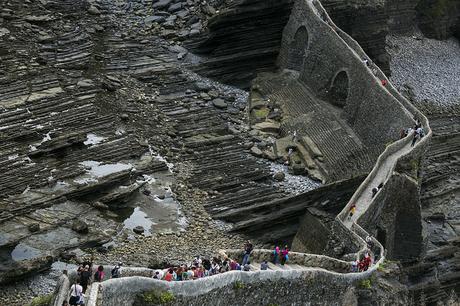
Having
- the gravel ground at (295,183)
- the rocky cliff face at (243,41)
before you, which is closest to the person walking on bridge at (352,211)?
the gravel ground at (295,183)

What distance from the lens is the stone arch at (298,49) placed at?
6819 cm

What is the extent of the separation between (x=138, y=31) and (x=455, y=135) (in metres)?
20.3

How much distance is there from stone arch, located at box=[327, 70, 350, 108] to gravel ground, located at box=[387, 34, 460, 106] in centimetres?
989

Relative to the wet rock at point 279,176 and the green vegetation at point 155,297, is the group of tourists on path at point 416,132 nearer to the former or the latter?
the wet rock at point 279,176

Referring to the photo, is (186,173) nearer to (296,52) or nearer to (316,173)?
(316,173)

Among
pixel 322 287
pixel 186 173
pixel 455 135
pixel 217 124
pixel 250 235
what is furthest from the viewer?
pixel 455 135

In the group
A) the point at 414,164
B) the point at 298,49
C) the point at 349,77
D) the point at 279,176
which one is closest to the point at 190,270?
the point at 414,164

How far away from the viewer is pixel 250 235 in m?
52.8

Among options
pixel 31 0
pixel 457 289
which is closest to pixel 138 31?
pixel 31 0

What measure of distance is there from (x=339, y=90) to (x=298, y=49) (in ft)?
17.4

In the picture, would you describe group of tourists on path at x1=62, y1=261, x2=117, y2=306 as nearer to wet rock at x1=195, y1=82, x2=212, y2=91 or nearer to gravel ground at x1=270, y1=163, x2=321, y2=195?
gravel ground at x1=270, y1=163, x2=321, y2=195

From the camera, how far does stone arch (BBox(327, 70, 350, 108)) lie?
63969 mm

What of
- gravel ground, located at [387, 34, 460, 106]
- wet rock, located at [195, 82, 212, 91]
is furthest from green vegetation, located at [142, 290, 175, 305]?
gravel ground, located at [387, 34, 460, 106]

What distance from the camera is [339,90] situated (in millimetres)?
64438
